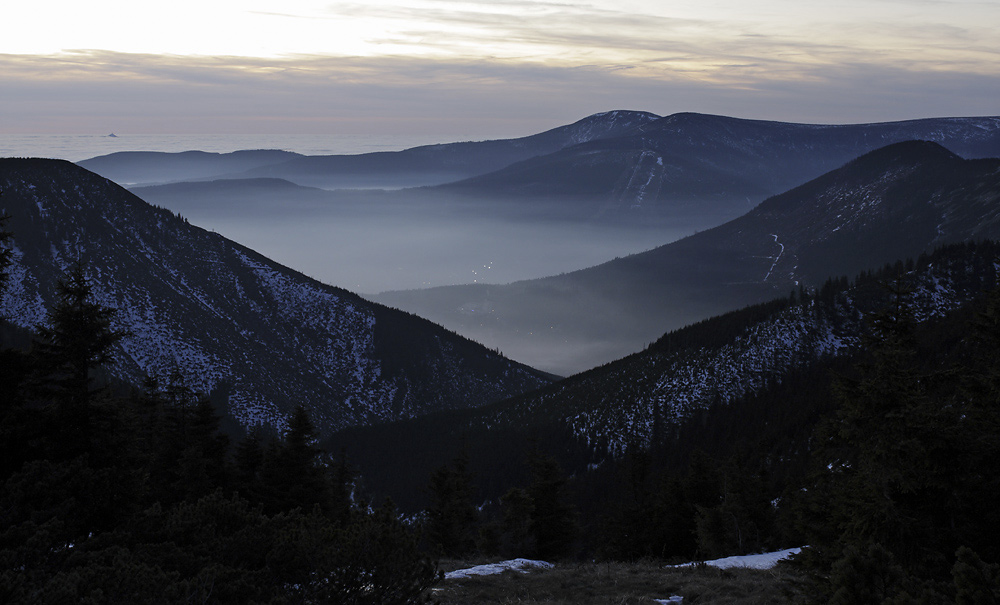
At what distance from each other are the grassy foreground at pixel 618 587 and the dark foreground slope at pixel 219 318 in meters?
128

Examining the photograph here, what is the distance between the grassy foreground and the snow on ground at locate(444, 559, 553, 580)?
1.33 feet

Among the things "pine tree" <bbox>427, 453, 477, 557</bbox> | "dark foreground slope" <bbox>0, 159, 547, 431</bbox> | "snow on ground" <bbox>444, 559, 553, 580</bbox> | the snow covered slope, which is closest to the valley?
"pine tree" <bbox>427, 453, 477, 557</bbox>

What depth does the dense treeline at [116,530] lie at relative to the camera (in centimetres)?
878

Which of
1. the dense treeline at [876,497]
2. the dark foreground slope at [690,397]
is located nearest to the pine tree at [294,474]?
the dense treeline at [876,497]

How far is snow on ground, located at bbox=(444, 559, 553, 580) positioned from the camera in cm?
1806

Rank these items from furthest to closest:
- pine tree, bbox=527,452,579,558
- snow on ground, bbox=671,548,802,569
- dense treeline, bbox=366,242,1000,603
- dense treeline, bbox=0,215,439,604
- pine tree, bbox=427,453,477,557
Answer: pine tree, bbox=427,453,477,557 → pine tree, bbox=527,452,579,558 → snow on ground, bbox=671,548,802,569 → dense treeline, bbox=366,242,1000,603 → dense treeline, bbox=0,215,439,604

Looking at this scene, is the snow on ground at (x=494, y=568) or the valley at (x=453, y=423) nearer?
the valley at (x=453, y=423)

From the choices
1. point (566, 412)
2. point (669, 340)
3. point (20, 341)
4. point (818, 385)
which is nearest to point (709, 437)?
point (818, 385)

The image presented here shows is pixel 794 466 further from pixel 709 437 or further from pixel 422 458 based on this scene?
pixel 422 458

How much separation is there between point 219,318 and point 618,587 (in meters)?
168

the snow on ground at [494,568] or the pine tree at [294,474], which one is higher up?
the snow on ground at [494,568]

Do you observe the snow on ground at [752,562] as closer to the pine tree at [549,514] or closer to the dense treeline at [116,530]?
the dense treeline at [116,530]

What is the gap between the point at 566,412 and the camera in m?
125

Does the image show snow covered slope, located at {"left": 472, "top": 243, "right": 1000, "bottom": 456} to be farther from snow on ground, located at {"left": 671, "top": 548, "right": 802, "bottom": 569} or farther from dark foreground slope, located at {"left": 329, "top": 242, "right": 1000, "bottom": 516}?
snow on ground, located at {"left": 671, "top": 548, "right": 802, "bottom": 569}
